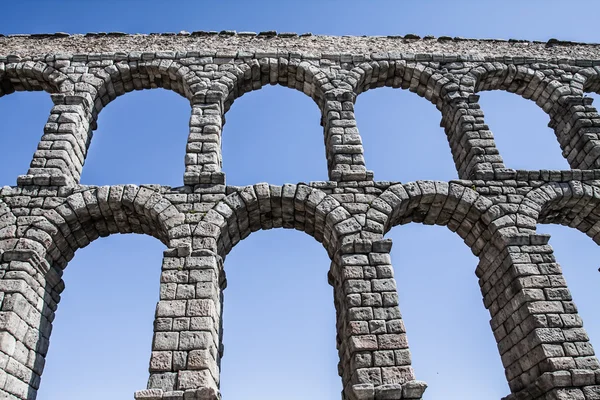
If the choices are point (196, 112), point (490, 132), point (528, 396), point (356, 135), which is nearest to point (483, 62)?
point (490, 132)

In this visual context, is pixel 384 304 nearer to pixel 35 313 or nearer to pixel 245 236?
pixel 245 236

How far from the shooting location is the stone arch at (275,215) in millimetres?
8539

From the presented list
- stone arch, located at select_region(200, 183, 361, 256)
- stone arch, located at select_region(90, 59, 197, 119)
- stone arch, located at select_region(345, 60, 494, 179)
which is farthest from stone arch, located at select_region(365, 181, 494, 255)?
stone arch, located at select_region(90, 59, 197, 119)

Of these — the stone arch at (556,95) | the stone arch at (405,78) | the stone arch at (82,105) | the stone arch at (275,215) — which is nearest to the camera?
the stone arch at (275,215)

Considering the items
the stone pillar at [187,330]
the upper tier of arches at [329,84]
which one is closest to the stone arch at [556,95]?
the upper tier of arches at [329,84]

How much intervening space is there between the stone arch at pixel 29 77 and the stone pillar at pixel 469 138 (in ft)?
30.2

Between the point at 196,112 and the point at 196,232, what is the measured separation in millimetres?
3270

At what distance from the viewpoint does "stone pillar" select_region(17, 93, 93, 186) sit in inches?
357

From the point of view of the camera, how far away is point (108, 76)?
11125mm

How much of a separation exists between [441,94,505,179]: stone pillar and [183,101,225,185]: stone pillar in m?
5.35

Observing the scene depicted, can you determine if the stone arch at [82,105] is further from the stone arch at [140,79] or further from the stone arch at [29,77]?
the stone arch at [29,77]

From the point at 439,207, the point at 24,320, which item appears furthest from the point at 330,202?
the point at 24,320

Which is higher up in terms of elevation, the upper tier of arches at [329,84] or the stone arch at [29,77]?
the stone arch at [29,77]

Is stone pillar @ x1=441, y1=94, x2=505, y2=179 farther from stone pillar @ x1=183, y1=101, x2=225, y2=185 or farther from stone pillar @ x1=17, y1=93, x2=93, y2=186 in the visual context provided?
stone pillar @ x1=17, y1=93, x2=93, y2=186
